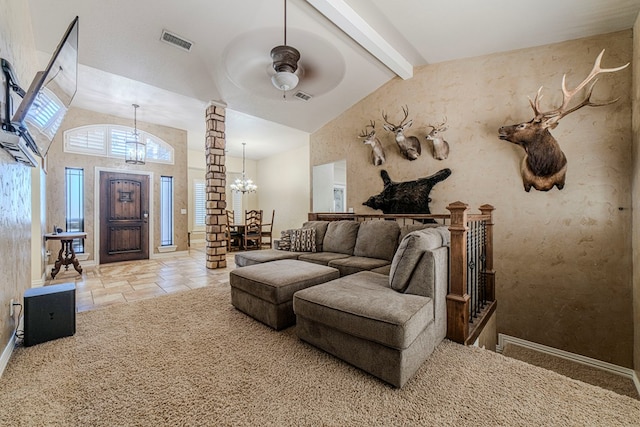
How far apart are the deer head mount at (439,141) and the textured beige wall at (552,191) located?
0.10m

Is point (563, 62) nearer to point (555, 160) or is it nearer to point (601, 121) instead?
point (601, 121)

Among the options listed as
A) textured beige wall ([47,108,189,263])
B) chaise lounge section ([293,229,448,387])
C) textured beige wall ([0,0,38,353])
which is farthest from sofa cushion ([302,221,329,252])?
textured beige wall ([47,108,189,263])

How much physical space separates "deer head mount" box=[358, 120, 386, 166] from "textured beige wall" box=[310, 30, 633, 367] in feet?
2.15

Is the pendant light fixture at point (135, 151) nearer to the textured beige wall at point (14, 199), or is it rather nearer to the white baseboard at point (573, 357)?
the textured beige wall at point (14, 199)

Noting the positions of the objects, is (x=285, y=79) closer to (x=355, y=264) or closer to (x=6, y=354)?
(x=355, y=264)

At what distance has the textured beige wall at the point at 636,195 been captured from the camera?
2.36 meters

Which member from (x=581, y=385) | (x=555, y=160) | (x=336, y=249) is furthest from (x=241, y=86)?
(x=581, y=385)

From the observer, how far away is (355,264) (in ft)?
10.2

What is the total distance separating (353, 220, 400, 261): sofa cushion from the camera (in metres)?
3.39

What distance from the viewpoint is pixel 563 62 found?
113 inches

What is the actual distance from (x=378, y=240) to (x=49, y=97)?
3314mm

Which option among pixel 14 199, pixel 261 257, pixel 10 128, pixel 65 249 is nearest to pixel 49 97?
pixel 10 128

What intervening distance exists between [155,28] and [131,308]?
3.10 metres

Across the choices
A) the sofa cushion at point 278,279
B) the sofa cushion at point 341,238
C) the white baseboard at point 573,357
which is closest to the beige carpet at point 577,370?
the white baseboard at point 573,357
